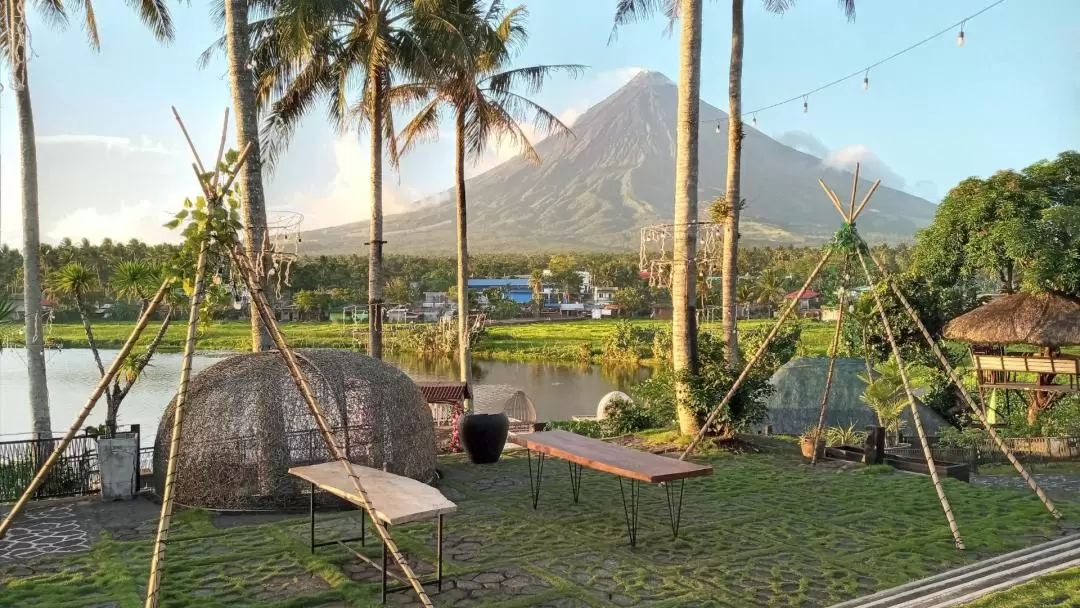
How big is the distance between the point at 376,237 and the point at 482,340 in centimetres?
3600

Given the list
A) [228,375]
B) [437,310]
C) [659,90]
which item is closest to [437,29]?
[228,375]

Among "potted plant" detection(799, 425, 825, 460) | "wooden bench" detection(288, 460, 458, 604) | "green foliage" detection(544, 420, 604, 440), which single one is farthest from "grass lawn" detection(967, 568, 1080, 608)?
"green foliage" detection(544, 420, 604, 440)

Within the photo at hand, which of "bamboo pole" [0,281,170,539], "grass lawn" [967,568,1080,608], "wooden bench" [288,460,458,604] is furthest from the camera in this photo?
"bamboo pole" [0,281,170,539]

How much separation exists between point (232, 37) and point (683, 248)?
752 cm

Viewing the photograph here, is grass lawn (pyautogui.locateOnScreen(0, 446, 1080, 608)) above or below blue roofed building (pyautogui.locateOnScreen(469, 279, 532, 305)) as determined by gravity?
below

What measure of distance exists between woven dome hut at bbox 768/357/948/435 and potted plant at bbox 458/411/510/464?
20.6ft

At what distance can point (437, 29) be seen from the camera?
16.2 m

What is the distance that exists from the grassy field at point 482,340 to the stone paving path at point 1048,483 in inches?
1174

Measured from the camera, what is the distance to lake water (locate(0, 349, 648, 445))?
2827 cm

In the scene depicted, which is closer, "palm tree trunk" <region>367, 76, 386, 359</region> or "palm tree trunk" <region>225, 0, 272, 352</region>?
"palm tree trunk" <region>225, 0, 272, 352</region>

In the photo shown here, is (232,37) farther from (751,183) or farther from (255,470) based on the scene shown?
(751,183)

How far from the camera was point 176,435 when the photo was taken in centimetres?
544

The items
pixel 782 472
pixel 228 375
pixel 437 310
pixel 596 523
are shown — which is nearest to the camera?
pixel 596 523

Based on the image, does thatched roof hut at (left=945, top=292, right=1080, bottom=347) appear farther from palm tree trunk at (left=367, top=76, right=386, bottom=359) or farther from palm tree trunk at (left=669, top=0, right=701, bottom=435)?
palm tree trunk at (left=367, top=76, right=386, bottom=359)
